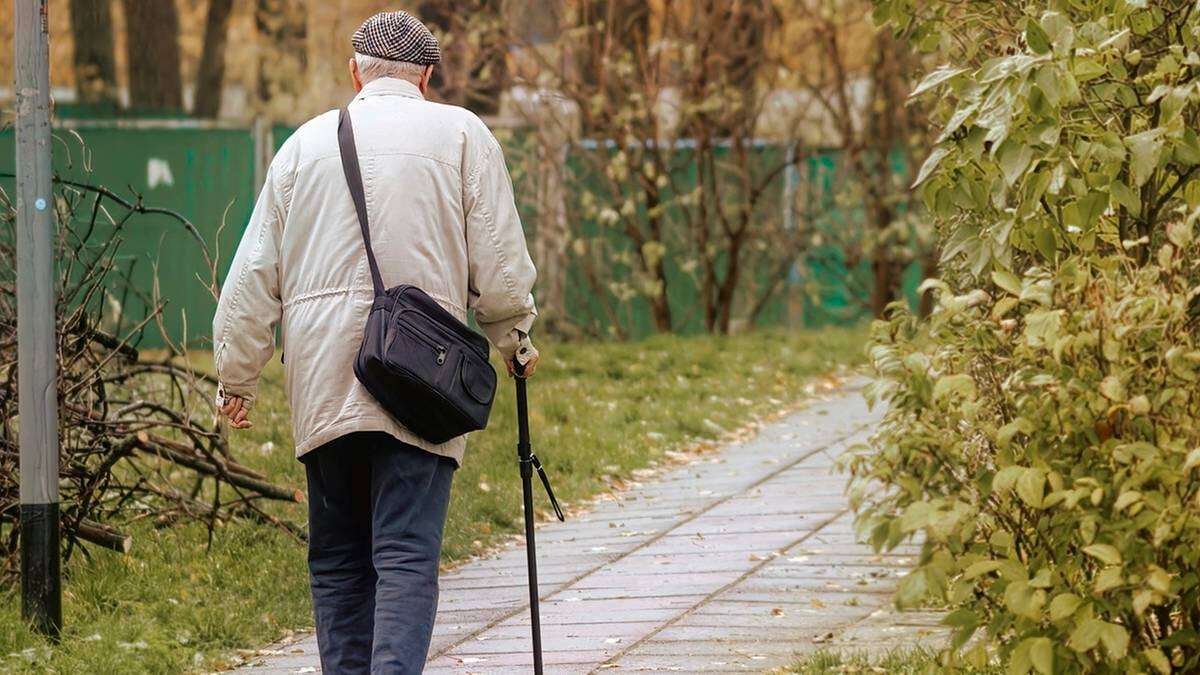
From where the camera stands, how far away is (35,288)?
5.53 meters

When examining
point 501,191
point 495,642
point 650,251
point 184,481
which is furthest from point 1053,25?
point 650,251

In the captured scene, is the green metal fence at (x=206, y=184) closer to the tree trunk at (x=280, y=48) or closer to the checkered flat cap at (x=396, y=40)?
the tree trunk at (x=280, y=48)

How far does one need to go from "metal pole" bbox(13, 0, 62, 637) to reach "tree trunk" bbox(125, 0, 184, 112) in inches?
647

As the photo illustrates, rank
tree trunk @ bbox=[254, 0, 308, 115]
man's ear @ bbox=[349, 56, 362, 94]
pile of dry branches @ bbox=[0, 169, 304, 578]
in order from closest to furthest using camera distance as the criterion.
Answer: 1. man's ear @ bbox=[349, 56, 362, 94]
2. pile of dry branches @ bbox=[0, 169, 304, 578]
3. tree trunk @ bbox=[254, 0, 308, 115]

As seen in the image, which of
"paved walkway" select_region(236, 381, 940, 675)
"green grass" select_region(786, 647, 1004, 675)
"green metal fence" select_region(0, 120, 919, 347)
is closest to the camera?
"green grass" select_region(786, 647, 1004, 675)

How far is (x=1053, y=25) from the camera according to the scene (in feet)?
11.8

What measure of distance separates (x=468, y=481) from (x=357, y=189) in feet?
13.4

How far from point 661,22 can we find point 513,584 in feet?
30.6

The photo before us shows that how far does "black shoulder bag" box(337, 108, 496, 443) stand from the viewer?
424cm

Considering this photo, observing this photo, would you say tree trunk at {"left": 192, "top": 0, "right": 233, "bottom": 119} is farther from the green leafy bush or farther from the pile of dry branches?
the green leafy bush

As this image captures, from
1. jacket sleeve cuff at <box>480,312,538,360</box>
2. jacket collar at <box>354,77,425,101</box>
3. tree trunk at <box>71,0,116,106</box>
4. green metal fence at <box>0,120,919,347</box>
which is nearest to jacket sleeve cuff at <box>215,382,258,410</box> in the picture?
jacket sleeve cuff at <box>480,312,538,360</box>

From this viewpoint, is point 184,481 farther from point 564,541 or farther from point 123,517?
point 564,541

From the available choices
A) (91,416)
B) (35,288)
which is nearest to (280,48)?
(91,416)

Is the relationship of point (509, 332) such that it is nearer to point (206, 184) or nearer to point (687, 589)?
point (687, 589)
